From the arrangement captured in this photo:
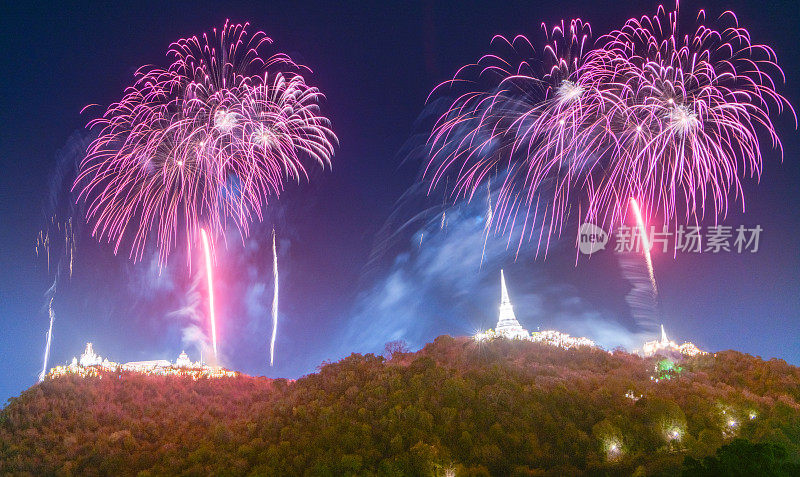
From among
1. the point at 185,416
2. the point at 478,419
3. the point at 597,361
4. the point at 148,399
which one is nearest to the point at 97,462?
the point at 185,416

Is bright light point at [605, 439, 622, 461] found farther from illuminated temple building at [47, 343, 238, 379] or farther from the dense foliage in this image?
illuminated temple building at [47, 343, 238, 379]

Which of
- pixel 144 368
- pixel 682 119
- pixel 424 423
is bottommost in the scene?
pixel 424 423

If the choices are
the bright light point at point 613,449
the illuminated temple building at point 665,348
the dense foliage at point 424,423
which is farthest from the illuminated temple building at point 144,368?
the illuminated temple building at point 665,348

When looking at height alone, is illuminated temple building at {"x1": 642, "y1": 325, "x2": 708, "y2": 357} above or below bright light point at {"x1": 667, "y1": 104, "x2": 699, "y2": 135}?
below

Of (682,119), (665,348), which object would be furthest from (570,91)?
(665,348)

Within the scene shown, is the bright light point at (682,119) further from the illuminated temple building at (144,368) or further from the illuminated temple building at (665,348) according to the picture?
the illuminated temple building at (144,368)

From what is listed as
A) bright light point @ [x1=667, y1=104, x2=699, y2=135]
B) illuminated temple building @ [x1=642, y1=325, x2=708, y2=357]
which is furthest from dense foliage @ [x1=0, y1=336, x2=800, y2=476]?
bright light point @ [x1=667, y1=104, x2=699, y2=135]

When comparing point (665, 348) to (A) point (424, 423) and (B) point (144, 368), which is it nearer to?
(A) point (424, 423)

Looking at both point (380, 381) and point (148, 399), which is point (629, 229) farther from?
point (148, 399)
